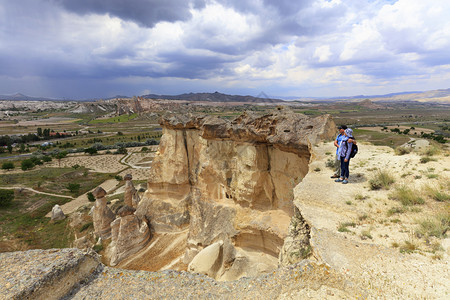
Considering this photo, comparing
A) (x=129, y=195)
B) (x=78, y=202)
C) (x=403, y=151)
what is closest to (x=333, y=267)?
(x=403, y=151)

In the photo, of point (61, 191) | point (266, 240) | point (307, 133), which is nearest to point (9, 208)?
point (61, 191)

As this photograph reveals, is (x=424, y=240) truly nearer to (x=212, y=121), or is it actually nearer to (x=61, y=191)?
(x=212, y=121)

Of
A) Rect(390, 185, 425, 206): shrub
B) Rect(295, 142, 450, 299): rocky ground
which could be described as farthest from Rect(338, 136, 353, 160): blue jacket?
Rect(390, 185, 425, 206): shrub

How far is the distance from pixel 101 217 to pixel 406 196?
60.7 feet

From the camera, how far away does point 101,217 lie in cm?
1698

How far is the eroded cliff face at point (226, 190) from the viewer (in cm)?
1159

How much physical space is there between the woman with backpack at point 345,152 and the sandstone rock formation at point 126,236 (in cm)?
1323

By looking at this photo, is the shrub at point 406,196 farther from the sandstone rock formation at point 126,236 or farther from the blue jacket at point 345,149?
the sandstone rock formation at point 126,236

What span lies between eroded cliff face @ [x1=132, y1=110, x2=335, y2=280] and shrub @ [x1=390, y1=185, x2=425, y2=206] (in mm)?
4663

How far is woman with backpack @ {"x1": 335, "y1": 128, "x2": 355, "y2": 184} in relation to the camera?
25.0 ft

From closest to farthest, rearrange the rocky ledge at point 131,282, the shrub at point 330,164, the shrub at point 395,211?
the rocky ledge at point 131,282 < the shrub at point 395,211 < the shrub at point 330,164

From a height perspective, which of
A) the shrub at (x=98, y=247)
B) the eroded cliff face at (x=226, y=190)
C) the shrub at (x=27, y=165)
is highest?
the eroded cliff face at (x=226, y=190)

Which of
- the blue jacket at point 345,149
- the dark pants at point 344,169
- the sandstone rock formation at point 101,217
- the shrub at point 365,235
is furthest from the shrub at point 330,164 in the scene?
the sandstone rock formation at point 101,217

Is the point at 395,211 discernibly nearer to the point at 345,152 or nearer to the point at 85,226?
the point at 345,152
